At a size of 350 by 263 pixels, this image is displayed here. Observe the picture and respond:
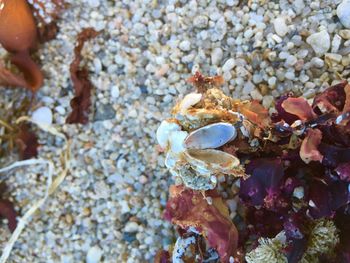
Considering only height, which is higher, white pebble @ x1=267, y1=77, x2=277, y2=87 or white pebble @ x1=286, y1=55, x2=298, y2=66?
white pebble @ x1=286, y1=55, x2=298, y2=66

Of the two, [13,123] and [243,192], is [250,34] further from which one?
[13,123]

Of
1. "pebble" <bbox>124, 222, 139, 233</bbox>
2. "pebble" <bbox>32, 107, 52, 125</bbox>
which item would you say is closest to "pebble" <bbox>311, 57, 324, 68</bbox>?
"pebble" <bbox>124, 222, 139, 233</bbox>

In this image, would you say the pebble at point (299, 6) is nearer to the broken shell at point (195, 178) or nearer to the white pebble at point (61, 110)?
the broken shell at point (195, 178)

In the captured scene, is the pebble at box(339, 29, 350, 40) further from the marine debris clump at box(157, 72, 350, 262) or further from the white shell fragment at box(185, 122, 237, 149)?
the white shell fragment at box(185, 122, 237, 149)

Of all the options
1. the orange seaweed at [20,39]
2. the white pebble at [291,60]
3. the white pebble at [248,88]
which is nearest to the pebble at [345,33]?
the white pebble at [291,60]

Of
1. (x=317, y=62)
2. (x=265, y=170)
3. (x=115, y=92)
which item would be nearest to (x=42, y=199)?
(x=115, y=92)

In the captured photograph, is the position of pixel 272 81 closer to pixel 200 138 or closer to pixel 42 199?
pixel 200 138

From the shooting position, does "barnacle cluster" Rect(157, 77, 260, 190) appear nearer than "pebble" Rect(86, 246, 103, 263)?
Yes
